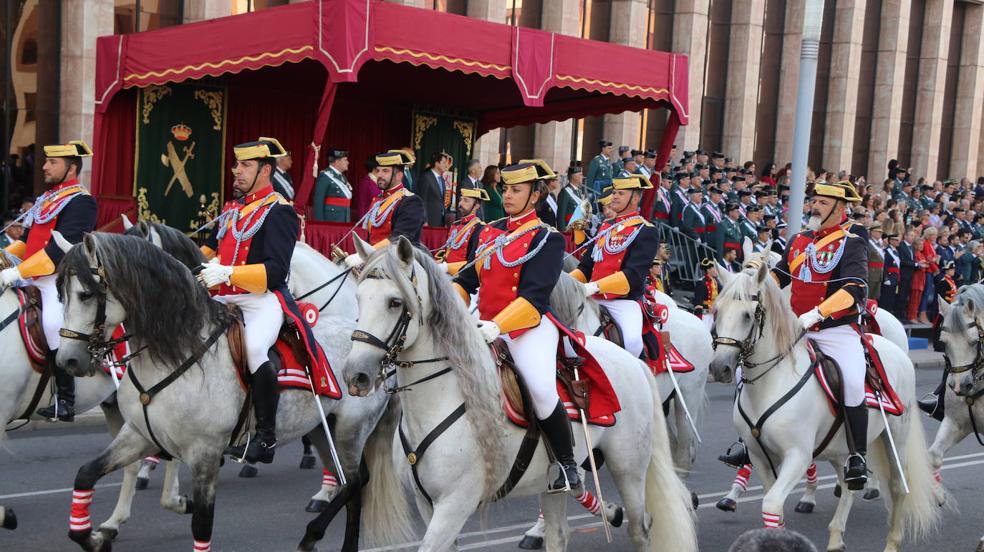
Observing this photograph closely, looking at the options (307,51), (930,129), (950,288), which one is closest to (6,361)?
(307,51)

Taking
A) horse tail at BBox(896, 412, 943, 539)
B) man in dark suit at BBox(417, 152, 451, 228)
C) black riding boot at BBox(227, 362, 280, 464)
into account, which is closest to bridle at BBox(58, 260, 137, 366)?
black riding boot at BBox(227, 362, 280, 464)

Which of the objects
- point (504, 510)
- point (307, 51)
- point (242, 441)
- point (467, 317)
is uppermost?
point (307, 51)

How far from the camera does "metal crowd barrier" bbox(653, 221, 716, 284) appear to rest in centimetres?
2127

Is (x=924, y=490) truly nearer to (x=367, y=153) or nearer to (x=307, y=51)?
(x=307, y=51)

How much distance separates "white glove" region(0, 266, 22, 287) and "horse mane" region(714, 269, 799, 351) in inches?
189

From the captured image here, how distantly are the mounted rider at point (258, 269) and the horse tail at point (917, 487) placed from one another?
4.55m

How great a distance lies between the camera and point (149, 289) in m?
6.76

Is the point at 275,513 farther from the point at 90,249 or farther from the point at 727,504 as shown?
the point at 727,504

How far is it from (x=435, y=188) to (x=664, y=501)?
33.5 feet

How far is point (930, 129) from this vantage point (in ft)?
128

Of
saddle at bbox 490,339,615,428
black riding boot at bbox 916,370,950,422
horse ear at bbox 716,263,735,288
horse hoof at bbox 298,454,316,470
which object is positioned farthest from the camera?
horse hoof at bbox 298,454,316,470

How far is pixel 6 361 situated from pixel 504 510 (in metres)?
3.84

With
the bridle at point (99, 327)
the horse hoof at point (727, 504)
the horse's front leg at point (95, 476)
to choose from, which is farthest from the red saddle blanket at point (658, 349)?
the bridle at point (99, 327)

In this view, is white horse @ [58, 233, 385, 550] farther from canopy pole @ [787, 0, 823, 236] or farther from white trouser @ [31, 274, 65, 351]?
canopy pole @ [787, 0, 823, 236]
